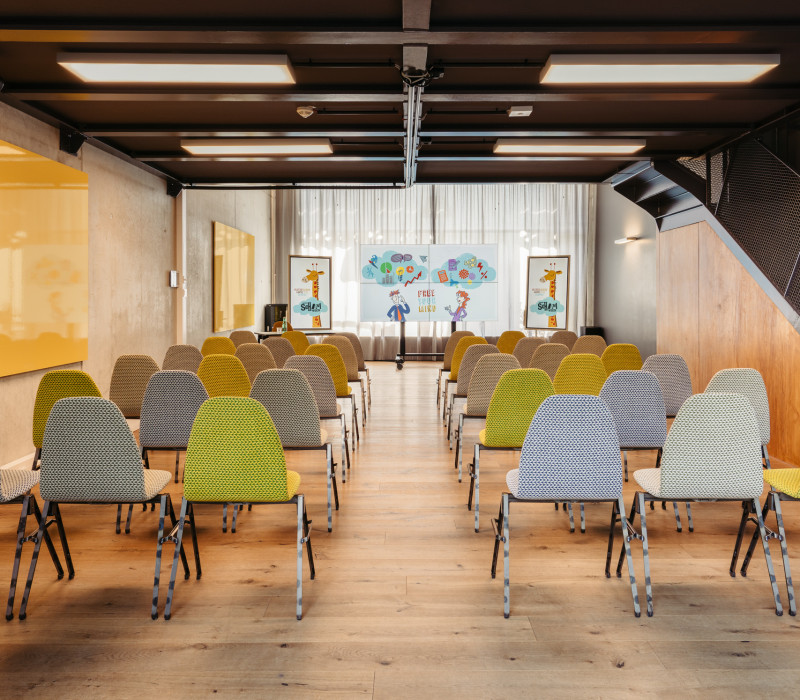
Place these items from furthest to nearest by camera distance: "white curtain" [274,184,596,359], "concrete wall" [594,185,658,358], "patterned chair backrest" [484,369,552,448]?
"white curtain" [274,184,596,359], "concrete wall" [594,185,658,358], "patterned chair backrest" [484,369,552,448]

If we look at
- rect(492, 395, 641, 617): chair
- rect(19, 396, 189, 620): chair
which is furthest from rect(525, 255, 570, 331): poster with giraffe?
rect(19, 396, 189, 620): chair

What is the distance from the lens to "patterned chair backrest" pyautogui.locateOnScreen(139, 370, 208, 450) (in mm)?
3992

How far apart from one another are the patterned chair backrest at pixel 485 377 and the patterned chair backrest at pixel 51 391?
262 cm

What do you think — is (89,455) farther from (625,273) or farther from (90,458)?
(625,273)

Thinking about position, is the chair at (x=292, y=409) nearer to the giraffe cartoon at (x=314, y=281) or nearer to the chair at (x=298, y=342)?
the chair at (x=298, y=342)

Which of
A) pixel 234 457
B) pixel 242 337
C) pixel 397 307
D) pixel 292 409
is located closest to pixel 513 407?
pixel 292 409

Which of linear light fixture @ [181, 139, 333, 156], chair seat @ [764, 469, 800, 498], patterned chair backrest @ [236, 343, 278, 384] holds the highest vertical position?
linear light fixture @ [181, 139, 333, 156]

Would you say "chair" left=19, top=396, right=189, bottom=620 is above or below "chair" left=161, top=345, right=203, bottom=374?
below

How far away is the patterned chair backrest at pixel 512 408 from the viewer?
3799 mm

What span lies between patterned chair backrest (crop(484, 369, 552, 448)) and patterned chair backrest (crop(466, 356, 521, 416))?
108cm

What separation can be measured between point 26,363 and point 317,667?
414 cm

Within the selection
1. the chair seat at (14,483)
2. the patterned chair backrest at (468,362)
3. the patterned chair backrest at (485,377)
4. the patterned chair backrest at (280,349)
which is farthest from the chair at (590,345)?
the chair seat at (14,483)

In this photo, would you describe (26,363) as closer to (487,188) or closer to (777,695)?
(777,695)

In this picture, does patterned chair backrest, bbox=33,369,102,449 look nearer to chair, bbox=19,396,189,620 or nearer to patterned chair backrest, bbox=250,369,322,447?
patterned chair backrest, bbox=250,369,322,447
